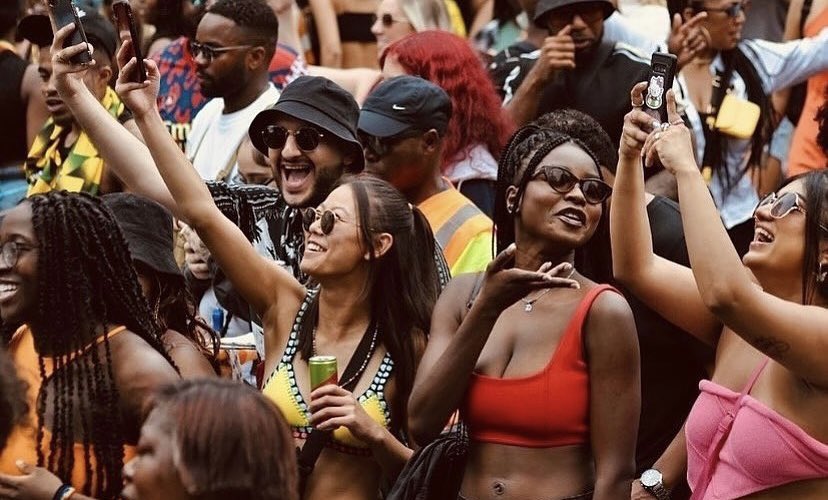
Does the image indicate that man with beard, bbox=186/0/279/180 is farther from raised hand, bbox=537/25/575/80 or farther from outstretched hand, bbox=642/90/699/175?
outstretched hand, bbox=642/90/699/175

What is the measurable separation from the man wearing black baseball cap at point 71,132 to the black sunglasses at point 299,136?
132cm

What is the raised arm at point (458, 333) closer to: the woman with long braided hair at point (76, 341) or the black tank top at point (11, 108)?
the woman with long braided hair at point (76, 341)

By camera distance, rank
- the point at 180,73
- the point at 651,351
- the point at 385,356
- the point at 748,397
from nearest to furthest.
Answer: the point at 748,397 < the point at 385,356 < the point at 651,351 < the point at 180,73

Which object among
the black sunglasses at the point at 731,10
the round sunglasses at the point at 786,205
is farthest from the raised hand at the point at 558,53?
the round sunglasses at the point at 786,205

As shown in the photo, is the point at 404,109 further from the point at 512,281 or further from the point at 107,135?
the point at 512,281

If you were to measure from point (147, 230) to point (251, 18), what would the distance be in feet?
7.33

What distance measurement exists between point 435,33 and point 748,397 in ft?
10.4

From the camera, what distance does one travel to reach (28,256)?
450 cm

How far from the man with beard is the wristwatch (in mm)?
2874

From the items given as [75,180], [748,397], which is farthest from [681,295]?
[75,180]

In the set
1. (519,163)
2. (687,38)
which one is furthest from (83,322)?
(687,38)

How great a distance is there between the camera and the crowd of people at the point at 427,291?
13.9ft

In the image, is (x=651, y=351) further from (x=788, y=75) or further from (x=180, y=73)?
(x=180, y=73)

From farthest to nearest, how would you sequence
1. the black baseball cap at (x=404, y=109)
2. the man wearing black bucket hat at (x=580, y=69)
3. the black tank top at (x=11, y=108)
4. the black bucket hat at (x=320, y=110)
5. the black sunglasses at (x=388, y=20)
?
the black sunglasses at (x=388, y=20)
the black tank top at (x=11, y=108)
the man wearing black bucket hat at (x=580, y=69)
the black baseball cap at (x=404, y=109)
the black bucket hat at (x=320, y=110)
